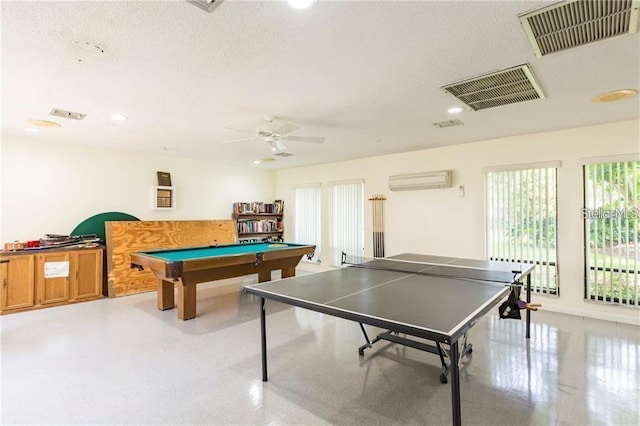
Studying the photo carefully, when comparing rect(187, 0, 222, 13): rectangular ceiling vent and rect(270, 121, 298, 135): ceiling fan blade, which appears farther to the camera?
rect(270, 121, 298, 135): ceiling fan blade

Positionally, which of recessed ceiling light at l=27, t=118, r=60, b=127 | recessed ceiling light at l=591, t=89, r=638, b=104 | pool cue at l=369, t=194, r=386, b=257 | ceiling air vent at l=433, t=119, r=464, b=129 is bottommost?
pool cue at l=369, t=194, r=386, b=257

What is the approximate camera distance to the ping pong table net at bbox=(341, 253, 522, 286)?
261 centimetres

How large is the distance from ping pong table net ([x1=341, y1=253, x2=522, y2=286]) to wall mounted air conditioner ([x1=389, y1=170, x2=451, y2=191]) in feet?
6.89

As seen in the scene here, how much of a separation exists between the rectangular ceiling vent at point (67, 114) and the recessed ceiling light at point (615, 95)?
17.9 feet

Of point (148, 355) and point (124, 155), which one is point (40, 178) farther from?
point (148, 355)

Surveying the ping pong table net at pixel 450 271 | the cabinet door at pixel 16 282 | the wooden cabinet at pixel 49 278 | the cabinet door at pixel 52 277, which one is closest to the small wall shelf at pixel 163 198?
the wooden cabinet at pixel 49 278

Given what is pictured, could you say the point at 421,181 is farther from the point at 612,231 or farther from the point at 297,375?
the point at 297,375

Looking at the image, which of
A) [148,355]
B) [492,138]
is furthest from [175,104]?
[492,138]

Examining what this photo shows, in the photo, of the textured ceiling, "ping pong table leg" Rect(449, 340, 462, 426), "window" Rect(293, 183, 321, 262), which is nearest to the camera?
"ping pong table leg" Rect(449, 340, 462, 426)

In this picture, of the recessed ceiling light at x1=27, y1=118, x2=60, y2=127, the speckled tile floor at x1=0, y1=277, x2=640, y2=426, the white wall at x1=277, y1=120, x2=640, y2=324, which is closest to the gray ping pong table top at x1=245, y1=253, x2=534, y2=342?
the speckled tile floor at x1=0, y1=277, x2=640, y2=426

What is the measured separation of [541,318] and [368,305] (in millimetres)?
3345

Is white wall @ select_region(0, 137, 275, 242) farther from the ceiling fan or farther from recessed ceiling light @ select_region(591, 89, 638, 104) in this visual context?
recessed ceiling light @ select_region(591, 89, 638, 104)

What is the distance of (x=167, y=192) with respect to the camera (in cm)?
597

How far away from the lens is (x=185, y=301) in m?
3.90
